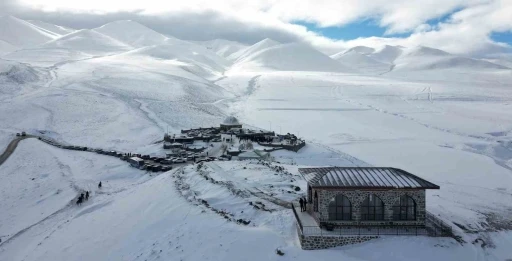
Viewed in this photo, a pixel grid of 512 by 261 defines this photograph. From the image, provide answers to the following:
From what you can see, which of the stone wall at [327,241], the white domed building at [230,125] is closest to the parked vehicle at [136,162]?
Result: the white domed building at [230,125]

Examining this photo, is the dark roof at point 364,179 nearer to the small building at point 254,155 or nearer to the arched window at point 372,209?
the arched window at point 372,209

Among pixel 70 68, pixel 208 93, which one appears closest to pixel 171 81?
pixel 208 93

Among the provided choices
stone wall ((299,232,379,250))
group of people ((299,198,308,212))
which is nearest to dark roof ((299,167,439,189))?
group of people ((299,198,308,212))

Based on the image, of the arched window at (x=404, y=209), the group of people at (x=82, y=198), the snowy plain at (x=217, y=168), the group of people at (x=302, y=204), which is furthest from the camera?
the group of people at (x=82, y=198)

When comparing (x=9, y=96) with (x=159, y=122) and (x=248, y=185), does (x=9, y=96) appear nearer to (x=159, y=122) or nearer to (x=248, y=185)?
(x=159, y=122)

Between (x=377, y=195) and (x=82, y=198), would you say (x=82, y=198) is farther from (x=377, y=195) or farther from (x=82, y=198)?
(x=377, y=195)

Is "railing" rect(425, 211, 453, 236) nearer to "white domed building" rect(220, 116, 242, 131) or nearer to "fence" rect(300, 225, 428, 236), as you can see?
"fence" rect(300, 225, 428, 236)

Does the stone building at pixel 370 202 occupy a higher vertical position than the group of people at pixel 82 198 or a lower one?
higher

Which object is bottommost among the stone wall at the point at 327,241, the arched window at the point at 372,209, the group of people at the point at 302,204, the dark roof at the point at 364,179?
the stone wall at the point at 327,241
